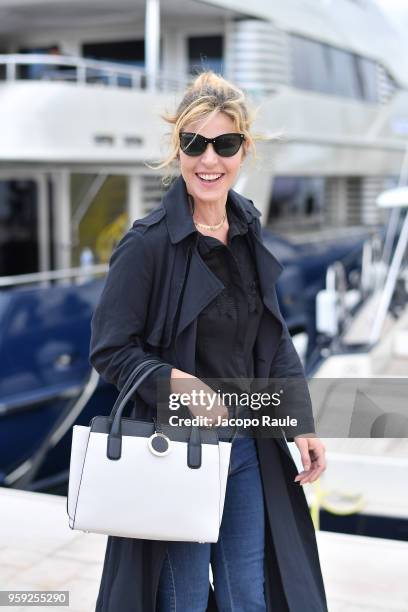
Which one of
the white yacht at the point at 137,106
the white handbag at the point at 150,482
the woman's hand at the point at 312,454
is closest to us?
the white handbag at the point at 150,482

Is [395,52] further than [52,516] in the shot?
Yes

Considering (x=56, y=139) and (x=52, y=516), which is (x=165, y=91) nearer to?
(x=56, y=139)

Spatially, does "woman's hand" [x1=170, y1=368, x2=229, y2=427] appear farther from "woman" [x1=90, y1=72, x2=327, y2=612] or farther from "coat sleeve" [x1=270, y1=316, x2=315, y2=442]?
"coat sleeve" [x1=270, y1=316, x2=315, y2=442]

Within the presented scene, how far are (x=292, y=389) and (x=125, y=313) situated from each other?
49 centimetres

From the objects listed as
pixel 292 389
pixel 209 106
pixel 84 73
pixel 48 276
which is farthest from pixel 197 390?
pixel 84 73

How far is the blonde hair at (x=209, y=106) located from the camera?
2.05 m

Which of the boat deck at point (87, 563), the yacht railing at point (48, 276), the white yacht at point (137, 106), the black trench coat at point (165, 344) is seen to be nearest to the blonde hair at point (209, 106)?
the black trench coat at point (165, 344)

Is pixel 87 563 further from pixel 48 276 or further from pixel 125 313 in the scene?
pixel 48 276

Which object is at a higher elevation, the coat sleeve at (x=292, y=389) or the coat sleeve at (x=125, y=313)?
the coat sleeve at (x=125, y=313)

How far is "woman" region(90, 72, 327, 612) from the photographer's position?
200 centimetres

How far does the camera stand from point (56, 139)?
7914 mm

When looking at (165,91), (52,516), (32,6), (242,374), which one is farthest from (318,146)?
(242,374)

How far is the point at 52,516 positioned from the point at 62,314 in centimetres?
380

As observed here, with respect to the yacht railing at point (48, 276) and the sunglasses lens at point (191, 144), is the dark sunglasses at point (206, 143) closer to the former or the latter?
the sunglasses lens at point (191, 144)
